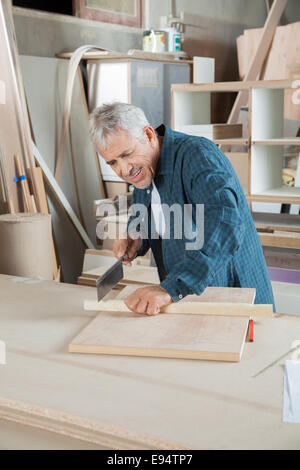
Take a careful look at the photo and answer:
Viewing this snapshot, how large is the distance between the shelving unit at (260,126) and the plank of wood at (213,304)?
236 cm

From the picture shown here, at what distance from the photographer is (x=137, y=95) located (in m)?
5.08

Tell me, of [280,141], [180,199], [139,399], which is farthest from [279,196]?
[139,399]

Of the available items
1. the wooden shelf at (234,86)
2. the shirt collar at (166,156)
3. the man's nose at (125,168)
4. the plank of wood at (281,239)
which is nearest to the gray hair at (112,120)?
the man's nose at (125,168)

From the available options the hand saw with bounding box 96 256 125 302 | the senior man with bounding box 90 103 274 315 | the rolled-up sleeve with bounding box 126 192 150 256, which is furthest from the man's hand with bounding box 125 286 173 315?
the rolled-up sleeve with bounding box 126 192 150 256

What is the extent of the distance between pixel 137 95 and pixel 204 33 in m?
2.01

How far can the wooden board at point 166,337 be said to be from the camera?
1540 millimetres

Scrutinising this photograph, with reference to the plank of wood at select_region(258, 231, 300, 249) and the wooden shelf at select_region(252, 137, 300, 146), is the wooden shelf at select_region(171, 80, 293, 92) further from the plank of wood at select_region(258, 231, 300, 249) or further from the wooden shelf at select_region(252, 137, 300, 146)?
the plank of wood at select_region(258, 231, 300, 249)

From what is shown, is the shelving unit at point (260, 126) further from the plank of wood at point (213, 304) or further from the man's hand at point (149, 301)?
the man's hand at point (149, 301)

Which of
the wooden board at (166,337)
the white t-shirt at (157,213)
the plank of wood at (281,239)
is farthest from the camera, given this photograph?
the plank of wood at (281,239)

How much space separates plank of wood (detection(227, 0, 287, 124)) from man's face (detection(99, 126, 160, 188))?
445cm

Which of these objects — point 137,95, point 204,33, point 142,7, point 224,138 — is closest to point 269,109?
point 224,138

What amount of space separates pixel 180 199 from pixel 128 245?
366mm

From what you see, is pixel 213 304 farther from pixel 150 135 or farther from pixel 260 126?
pixel 260 126

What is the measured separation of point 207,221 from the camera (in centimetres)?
186
